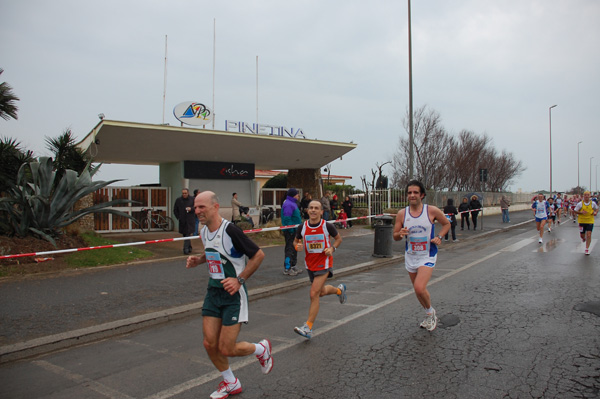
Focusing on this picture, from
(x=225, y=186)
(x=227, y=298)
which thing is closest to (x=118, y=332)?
(x=227, y=298)

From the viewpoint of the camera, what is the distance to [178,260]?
1109 cm

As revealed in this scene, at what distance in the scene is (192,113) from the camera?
56.5 feet

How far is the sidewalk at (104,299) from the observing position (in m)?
5.48

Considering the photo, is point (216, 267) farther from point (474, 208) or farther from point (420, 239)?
point (474, 208)

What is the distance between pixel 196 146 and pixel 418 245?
13966 mm

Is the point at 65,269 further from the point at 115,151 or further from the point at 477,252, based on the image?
the point at 477,252

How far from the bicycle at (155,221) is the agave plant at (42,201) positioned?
24.6 ft

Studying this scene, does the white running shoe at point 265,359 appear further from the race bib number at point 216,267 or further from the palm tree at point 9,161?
the palm tree at point 9,161

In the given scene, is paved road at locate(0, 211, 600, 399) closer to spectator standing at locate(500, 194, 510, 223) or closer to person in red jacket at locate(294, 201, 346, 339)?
person in red jacket at locate(294, 201, 346, 339)

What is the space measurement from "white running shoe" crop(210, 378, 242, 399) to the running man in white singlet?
258 centimetres

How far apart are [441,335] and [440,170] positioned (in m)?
29.2

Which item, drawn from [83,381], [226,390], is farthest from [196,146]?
[226,390]

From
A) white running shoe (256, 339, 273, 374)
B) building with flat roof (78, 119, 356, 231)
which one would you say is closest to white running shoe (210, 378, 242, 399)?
white running shoe (256, 339, 273, 374)

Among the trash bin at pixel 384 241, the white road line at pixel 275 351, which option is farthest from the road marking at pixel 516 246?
the white road line at pixel 275 351
